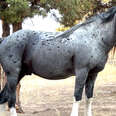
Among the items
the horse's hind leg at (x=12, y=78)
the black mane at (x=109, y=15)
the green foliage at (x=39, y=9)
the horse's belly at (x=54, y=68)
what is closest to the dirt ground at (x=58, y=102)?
the horse's hind leg at (x=12, y=78)

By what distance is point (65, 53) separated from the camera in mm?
3586

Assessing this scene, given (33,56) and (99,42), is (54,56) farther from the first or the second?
(99,42)

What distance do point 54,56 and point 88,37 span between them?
0.51 meters

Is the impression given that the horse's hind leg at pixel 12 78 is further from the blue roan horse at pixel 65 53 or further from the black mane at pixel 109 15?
the black mane at pixel 109 15

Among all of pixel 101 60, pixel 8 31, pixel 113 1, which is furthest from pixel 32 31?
pixel 113 1

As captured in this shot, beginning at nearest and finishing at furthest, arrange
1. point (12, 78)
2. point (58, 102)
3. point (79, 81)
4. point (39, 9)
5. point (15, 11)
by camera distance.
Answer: point (79, 81) → point (12, 78) → point (15, 11) → point (39, 9) → point (58, 102)

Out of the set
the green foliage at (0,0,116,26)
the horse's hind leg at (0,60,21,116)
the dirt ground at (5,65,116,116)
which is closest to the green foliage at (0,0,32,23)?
the green foliage at (0,0,116,26)

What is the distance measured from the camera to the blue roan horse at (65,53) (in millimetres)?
3496

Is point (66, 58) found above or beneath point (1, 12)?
beneath

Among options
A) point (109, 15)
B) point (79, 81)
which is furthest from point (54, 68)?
point (109, 15)

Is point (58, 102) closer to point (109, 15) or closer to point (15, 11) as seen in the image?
point (15, 11)

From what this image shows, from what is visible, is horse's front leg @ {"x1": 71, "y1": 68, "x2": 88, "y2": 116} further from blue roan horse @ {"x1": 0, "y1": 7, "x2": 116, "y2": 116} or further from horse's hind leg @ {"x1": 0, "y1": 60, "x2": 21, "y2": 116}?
horse's hind leg @ {"x1": 0, "y1": 60, "x2": 21, "y2": 116}

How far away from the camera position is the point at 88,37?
3629 mm

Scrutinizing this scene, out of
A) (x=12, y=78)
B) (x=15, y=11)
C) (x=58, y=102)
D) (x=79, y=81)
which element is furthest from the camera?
(x=58, y=102)
